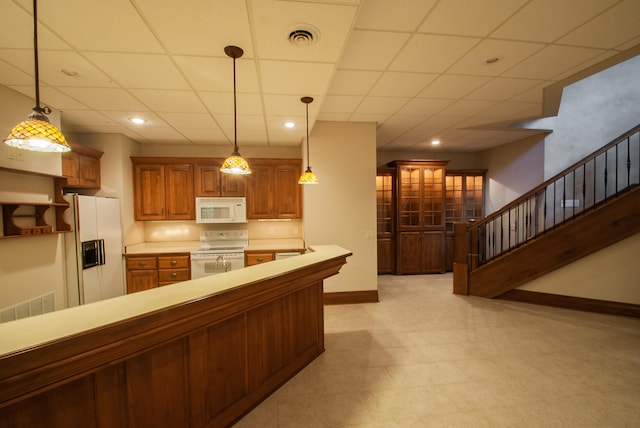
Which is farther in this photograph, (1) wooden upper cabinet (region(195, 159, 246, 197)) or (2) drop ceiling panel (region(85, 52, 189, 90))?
(1) wooden upper cabinet (region(195, 159, 246, 197))

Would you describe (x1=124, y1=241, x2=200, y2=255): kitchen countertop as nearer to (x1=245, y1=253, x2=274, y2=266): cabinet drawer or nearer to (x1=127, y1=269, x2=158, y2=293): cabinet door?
(x1=127, y1=269, x2=158, y2=293): cabinet door

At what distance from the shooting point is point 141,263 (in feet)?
13.0

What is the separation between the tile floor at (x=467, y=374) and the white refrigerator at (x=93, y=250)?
119 inches

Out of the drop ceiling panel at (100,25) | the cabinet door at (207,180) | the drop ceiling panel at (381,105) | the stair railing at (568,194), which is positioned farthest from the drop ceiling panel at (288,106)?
the stair railing at (568,194)

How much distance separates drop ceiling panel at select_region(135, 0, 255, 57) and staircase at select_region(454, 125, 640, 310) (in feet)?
14.3

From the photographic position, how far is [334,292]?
3.99 metres

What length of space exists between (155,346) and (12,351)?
50 cm

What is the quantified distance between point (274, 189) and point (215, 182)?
1075mm

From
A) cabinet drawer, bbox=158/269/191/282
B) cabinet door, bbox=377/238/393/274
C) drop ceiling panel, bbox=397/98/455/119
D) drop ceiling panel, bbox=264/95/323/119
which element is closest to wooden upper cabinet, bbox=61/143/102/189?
cabinet drawer, bbox=158/269/191/282

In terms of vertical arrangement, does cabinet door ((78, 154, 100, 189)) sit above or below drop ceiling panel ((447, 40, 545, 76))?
below

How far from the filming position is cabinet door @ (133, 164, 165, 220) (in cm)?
432

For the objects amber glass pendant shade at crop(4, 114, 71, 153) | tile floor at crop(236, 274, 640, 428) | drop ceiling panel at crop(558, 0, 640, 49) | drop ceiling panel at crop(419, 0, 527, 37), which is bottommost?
tile floor at crop(236, 274, 640, 428)

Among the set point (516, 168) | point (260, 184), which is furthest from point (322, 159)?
point (516, 168)

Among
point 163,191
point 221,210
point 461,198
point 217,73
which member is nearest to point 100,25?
point 217,73
